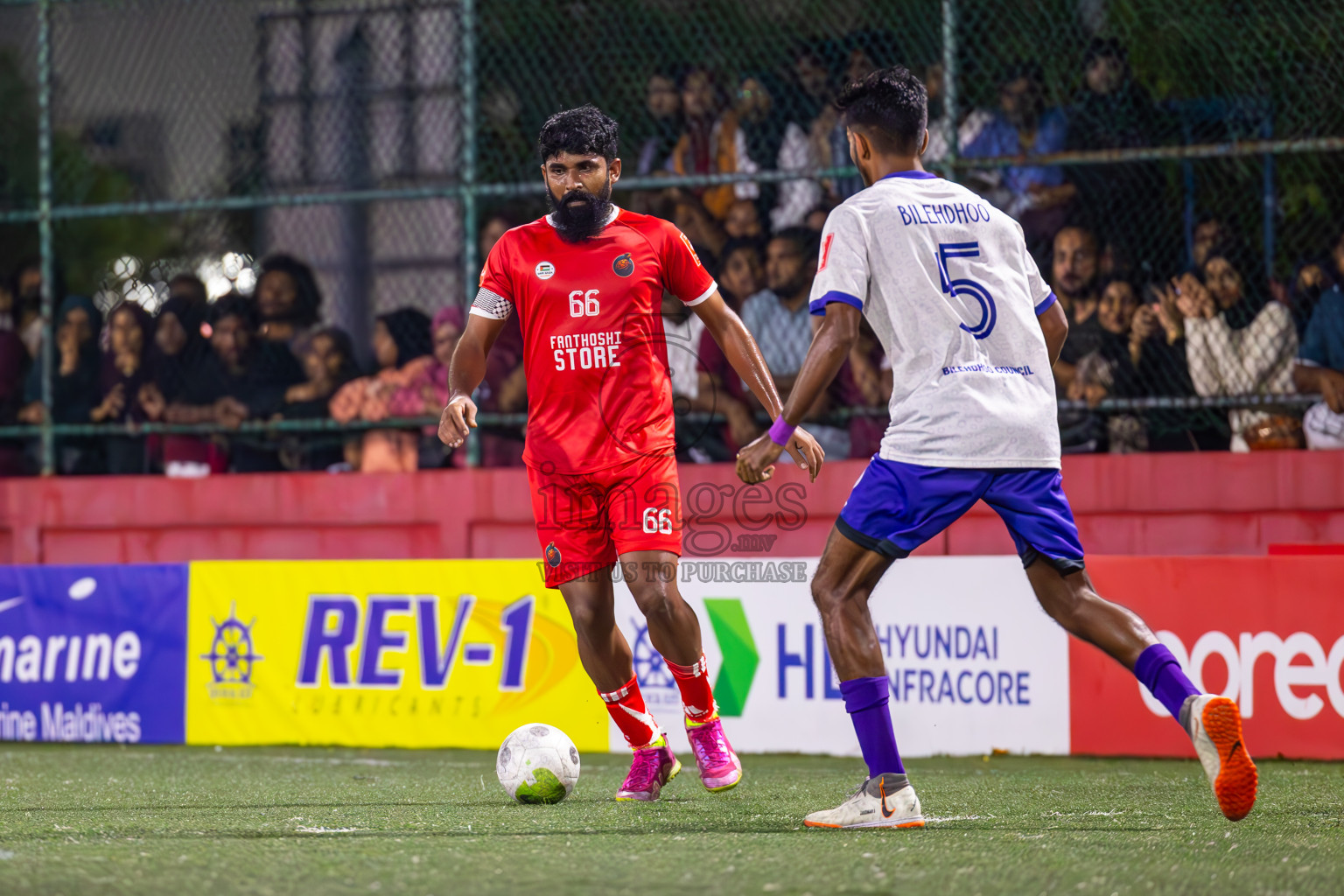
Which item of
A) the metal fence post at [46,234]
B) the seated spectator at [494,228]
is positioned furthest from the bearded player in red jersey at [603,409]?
the metal fence post at [46,234]

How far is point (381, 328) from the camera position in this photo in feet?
33.2

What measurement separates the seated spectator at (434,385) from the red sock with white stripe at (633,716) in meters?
4.30

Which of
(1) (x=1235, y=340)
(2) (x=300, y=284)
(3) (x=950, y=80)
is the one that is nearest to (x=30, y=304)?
(2) (x=300, y=284)

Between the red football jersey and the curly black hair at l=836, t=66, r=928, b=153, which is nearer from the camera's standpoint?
the curly black hair at l=836, t=66, r=928, b=153

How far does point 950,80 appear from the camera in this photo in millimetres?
8859

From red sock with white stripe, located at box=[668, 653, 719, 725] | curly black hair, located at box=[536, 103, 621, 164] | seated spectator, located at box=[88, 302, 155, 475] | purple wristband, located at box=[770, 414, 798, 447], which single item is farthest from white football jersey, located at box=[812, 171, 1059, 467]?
seated spectator, located at box=[88, 302, 155, 475]

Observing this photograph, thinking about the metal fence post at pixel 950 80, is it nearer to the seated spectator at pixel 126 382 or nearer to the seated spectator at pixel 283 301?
the seated spectator at pixel 283 301

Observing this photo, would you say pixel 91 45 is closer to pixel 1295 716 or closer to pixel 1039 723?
pixel 1039 723

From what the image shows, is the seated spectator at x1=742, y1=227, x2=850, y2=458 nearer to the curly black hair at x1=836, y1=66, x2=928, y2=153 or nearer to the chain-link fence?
the chain-link fence

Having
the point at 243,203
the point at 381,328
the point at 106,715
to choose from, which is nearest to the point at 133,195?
the point at 243,203

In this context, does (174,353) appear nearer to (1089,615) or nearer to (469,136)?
(469,136)

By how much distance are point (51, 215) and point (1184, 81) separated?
7047 mm

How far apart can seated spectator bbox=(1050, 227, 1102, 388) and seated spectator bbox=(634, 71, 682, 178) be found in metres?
2.37

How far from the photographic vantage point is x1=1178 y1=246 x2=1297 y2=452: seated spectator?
8219mm
